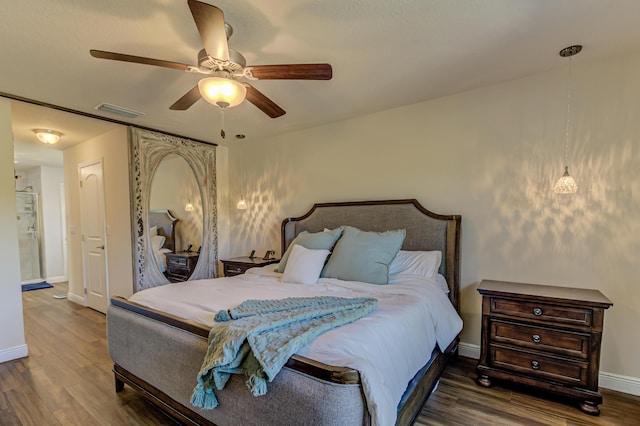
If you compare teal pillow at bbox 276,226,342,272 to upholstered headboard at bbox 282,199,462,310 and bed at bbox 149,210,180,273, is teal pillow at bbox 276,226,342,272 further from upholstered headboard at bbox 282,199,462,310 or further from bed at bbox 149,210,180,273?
bed at bbox 149,210,180,273

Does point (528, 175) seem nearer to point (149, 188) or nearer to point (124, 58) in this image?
point (124, 58)

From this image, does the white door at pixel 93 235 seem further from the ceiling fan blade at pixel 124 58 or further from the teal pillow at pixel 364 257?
the teal pillow at pixel 364 257

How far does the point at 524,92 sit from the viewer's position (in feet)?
8.32

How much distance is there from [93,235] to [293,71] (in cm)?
415

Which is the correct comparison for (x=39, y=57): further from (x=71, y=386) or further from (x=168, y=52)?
(x=71, y=386)

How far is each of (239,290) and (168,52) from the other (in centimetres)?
177

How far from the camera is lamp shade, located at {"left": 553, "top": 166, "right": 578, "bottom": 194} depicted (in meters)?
2.18

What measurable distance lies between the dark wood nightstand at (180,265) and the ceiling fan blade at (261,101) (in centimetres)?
273

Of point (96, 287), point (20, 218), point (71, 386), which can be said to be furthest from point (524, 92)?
point (20, 218)

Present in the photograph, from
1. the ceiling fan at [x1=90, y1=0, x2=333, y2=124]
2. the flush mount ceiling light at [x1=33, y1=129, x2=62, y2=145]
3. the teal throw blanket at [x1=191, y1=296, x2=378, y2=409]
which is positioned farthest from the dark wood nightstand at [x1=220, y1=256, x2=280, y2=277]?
the flush mount ceiling light at [x1=33, y1=129, x2=62, y2=145]

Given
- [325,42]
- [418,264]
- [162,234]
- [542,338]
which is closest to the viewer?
[325,42]

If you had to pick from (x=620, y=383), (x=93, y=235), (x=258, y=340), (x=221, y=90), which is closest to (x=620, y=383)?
(x=620, y=383)

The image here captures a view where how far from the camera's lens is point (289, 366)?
1.21 meters

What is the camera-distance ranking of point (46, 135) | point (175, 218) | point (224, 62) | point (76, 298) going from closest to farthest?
point (224, 62), point (46, 135), point (175, 218), point (76, 298)
